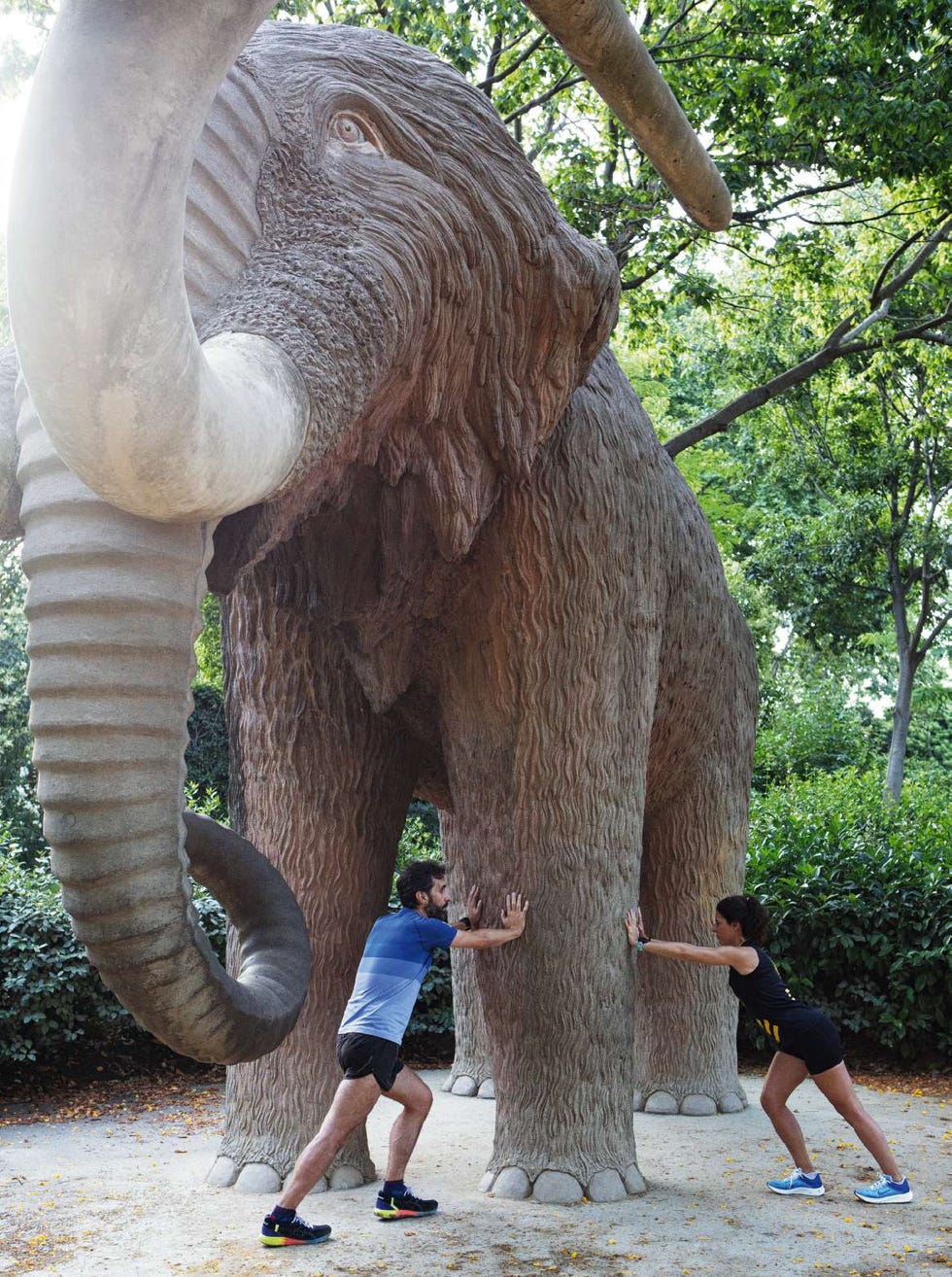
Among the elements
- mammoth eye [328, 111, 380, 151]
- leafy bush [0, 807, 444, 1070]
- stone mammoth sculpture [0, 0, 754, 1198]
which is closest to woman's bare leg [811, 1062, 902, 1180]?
stone mammoth sculpture [0, 0, 754, 1198]

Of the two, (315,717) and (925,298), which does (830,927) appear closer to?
(315,717)

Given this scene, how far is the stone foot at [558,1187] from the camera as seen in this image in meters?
4.26

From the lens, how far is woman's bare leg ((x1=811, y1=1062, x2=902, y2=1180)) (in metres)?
4.60

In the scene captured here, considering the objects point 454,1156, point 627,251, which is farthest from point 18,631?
point 454,1156

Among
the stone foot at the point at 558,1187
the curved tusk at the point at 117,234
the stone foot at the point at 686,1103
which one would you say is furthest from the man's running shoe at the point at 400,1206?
the curved tusk at the point at 117,234

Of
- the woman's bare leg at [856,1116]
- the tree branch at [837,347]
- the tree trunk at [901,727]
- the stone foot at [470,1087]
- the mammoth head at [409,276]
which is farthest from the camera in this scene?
the tree trunk at [901,727]

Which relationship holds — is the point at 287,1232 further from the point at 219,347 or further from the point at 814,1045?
the point at 219,347

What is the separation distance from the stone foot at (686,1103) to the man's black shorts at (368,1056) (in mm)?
2207

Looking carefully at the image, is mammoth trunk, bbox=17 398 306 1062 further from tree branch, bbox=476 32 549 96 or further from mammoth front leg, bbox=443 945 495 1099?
tree branch, bbox=476 32 549 96

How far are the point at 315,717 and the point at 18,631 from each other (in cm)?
1150

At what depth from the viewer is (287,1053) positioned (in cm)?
449

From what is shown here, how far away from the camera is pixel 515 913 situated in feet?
14.1

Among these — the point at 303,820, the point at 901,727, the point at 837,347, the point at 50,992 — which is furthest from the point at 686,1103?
the point at 901,727

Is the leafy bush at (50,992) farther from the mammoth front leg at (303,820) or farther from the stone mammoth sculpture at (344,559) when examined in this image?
the stone mammoth sculpture at (344,559)
